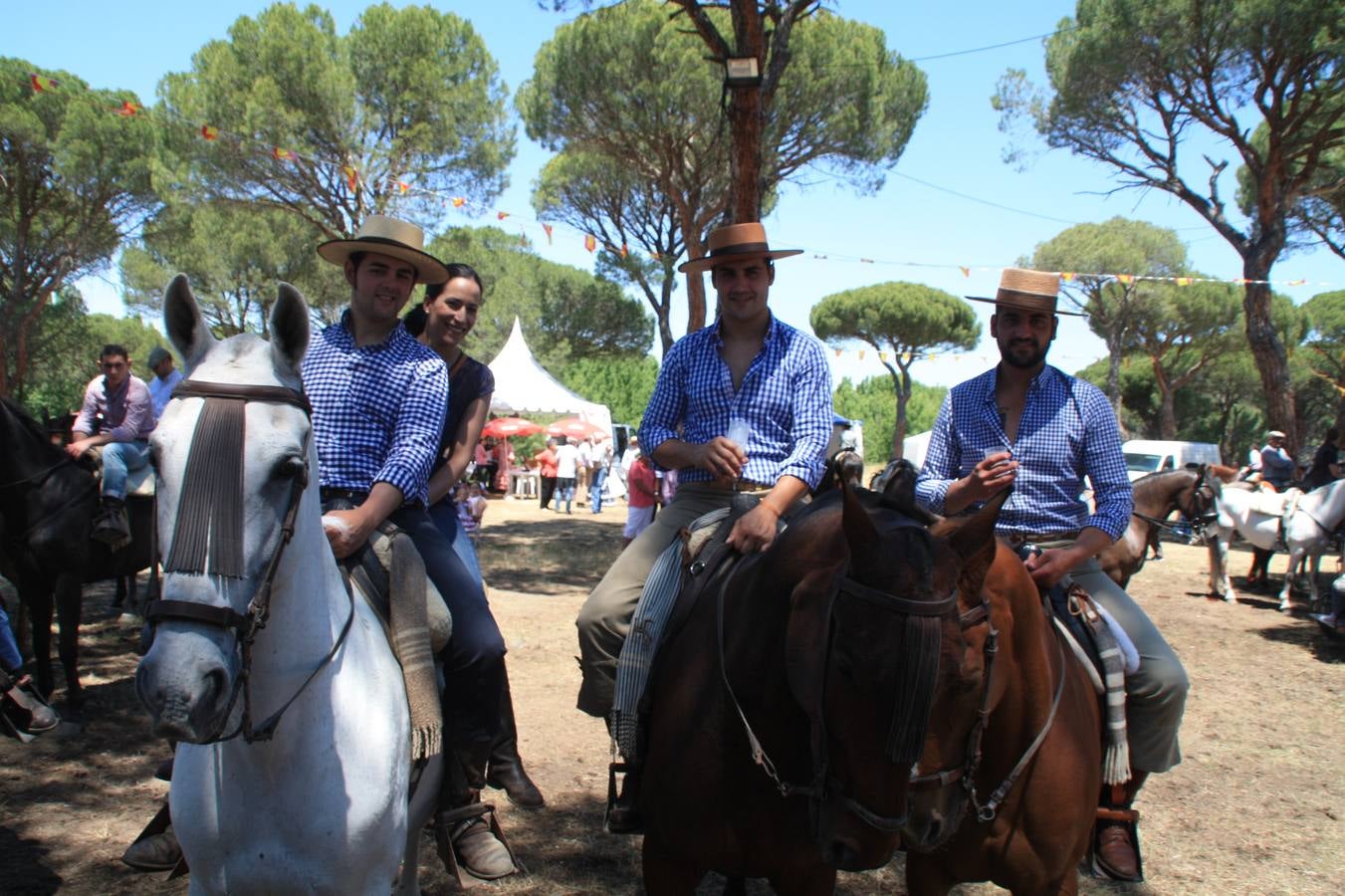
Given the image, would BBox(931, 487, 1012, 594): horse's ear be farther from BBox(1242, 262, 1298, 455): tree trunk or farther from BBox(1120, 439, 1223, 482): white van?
BBox(1120, 439, 1223, 482): white van

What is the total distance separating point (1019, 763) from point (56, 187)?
32937mm

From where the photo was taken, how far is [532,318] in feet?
151

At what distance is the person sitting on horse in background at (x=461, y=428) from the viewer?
3.78 metres

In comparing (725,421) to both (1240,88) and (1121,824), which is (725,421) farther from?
(1240,88)

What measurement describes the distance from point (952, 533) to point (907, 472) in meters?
0.39

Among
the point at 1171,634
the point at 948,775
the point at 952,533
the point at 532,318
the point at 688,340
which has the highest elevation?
the point at 532,318

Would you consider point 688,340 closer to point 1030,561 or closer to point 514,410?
point 1030,561

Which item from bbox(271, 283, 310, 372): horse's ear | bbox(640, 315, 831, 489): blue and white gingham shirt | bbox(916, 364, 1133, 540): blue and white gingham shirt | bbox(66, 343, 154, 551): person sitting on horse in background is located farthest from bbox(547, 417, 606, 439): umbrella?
bbox(271, 283, 310, 372): horse's ear

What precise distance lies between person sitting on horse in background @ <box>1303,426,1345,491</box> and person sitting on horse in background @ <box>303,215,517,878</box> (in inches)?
591

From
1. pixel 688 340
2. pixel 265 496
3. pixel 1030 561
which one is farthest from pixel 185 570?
pixel 1030 561

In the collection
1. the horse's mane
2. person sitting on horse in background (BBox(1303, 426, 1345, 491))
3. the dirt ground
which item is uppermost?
the horse's mane

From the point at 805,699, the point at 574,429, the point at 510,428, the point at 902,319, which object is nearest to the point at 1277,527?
the point at 805,699

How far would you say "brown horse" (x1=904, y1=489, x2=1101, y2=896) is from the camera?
2.84 meters

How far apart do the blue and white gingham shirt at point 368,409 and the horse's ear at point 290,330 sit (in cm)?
91
